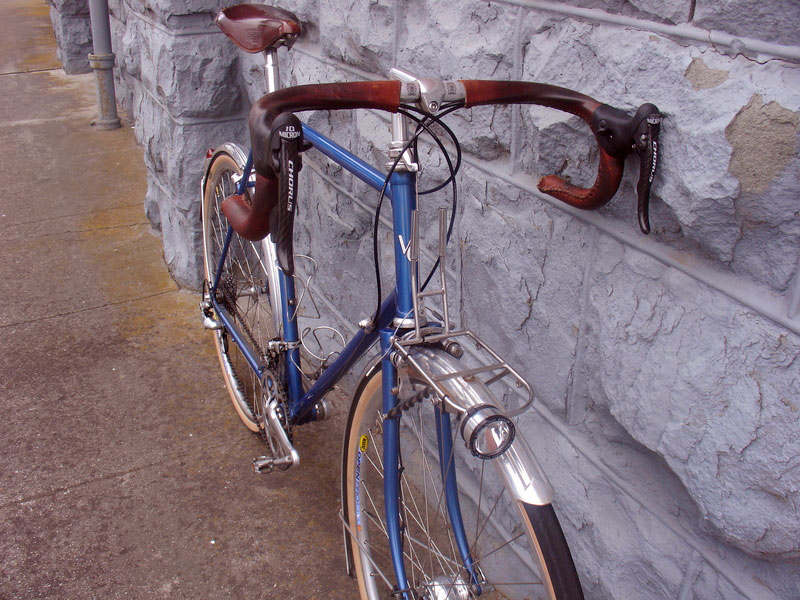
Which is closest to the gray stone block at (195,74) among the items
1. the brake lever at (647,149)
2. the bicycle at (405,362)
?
the bicycle at (405,362)

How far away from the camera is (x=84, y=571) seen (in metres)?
2.16

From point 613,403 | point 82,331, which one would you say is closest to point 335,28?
point 613,403

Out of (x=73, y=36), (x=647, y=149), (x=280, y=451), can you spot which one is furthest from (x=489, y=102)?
(x=73, y=36)

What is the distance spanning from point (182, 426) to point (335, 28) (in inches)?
56.1

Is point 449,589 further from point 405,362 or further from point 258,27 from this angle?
point 258,27

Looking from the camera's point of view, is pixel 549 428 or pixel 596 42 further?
pixel 549 428

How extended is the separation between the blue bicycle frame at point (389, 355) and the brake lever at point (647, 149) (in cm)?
41

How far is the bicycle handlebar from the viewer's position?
1.23m

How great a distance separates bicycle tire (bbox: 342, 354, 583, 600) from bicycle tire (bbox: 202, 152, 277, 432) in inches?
26.0

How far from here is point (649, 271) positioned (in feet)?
4.48

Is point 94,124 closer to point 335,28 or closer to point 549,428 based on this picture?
point 335,28

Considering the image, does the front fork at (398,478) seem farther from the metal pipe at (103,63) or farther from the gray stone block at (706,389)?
the metal pipe at (103,63)

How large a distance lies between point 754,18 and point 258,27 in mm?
1312

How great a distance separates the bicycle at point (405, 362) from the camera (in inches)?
49.1
